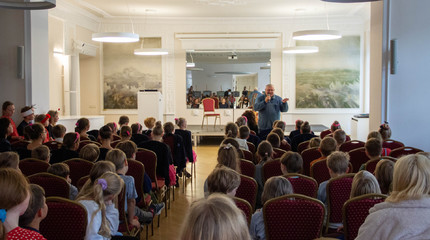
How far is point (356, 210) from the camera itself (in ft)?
10.3

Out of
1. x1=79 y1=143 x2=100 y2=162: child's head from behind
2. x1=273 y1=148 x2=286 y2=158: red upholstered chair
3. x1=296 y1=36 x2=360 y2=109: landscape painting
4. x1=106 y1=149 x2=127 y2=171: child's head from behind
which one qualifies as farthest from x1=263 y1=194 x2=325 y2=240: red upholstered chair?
x1=296 y1=36 x2=360 y2=109: landscape painting

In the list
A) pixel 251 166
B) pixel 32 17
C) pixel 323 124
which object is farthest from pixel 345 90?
pixel 251 166

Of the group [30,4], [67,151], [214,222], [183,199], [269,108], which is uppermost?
[30,4]

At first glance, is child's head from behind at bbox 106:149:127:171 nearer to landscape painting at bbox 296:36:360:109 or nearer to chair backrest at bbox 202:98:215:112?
chair backrest at bbox 202:98:215:112

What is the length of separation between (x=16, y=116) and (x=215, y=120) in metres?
7.69

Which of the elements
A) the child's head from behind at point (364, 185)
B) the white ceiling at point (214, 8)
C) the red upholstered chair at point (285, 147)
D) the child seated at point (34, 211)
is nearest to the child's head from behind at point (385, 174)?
the child's head from behind at point (364, 185)

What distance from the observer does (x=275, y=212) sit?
3115mm

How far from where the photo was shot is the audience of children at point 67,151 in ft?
17.6

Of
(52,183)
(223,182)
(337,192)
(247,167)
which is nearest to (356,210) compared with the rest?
(337,192)

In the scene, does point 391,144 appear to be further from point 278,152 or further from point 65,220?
point 65,220

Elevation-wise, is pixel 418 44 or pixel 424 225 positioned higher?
pixel 418 44

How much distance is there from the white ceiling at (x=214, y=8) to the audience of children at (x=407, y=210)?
11329 mm

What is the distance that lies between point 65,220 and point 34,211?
442mm

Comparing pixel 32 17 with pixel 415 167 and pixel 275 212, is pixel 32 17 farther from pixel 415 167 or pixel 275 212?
pixel 415 167
